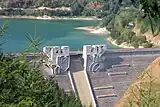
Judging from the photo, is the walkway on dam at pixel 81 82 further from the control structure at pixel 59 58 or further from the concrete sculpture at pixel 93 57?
the control structure at pixel 59 58

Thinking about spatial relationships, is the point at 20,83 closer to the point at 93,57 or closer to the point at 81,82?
the point at 81,82

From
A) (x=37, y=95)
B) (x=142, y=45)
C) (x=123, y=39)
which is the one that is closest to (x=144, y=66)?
(x=37, y=95)

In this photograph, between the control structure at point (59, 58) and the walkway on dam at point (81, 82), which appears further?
the walkway on dam at point (81, 82)

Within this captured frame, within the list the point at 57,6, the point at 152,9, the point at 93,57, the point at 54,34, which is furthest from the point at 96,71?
the point at 57,6

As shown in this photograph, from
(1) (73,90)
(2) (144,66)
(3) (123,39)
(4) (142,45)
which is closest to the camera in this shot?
(1) (73,90)

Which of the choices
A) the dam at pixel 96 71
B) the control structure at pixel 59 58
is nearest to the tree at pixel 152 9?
the dam at pixel 96 71

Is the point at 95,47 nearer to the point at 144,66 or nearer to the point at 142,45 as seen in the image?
the point at 144,66
